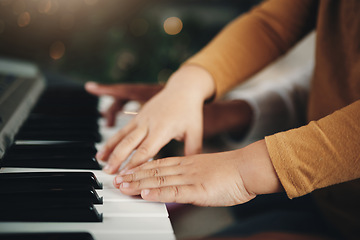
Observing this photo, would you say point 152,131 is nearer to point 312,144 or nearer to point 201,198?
point 201,198

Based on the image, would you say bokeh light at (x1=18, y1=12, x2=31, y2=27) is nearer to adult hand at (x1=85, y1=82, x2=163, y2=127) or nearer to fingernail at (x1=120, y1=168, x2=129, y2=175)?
adult hand at (x1=85, y1=82, x2=163, y2=127)

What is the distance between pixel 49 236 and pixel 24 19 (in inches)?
52.4

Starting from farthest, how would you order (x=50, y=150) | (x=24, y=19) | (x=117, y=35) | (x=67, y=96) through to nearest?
(x=117, y=35) < (x=24, y=19) < (x=67, y=96) < (x=50, y=150)

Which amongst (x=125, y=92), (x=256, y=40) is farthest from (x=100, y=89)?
(x=256, y=40)

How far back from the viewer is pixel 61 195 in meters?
0.49

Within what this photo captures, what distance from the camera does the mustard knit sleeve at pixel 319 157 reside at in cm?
50

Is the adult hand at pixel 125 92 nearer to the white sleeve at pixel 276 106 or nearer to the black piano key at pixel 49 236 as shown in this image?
the white sleeve at pixel 276 106

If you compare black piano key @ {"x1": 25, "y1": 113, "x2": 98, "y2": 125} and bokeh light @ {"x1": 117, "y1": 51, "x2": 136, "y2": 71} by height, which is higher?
bokeh light @ {"x1": 117, "y1": 51, "x2": 136, "y2": 71}

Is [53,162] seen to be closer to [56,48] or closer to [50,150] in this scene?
[50,150]

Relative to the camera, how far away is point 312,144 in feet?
1.66

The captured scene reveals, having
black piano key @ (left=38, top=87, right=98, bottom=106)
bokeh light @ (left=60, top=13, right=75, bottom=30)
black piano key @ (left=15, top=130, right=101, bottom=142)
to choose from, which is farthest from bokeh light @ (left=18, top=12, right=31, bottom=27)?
black piano key @ (left=15, top=130, right=101, bottom=142)

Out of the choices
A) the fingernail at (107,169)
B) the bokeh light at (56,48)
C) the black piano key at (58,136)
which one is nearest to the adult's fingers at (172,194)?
the fingernail at (107,169)

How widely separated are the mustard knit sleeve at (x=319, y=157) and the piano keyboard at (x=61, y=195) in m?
0.21

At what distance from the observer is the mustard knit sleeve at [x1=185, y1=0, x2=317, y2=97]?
2.81 ft
